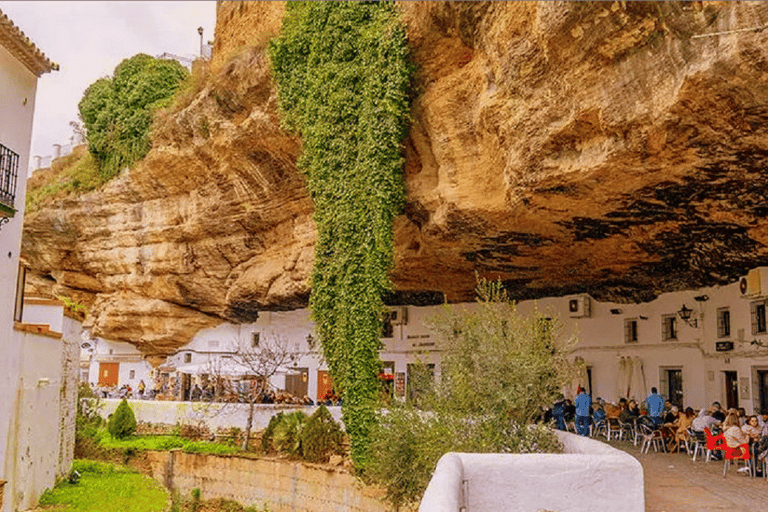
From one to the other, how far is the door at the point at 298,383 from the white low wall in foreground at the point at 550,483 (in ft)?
72.3

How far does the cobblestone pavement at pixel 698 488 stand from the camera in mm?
Answer: 10552

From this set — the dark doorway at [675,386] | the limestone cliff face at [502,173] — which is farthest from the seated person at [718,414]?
the dark doorway at [675,386]

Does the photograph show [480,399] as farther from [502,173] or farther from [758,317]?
[758,317]

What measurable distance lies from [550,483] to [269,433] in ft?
48.6

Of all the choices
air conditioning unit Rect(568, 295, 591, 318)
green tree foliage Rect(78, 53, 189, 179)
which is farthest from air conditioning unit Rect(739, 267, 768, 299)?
green tree foliage Rect(78, 53, 189, 179)

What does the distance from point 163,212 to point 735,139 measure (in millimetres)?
21417

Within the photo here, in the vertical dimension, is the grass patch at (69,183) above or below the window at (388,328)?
above

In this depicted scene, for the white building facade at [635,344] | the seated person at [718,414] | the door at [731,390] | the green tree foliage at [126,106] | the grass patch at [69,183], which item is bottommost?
the seated person at [718,414]

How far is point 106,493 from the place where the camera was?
62.1 feet

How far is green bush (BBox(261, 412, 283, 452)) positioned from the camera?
22344 millimetres

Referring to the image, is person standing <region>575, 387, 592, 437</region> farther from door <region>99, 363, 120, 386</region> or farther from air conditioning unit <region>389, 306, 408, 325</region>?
door <region>99, 363, 120, 386</region>

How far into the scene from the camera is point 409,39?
16828mm

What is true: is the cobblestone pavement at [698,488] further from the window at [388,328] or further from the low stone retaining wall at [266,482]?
the window at [388,328]

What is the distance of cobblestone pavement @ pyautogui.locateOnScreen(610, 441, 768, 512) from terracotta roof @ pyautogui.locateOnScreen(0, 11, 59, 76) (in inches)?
578
